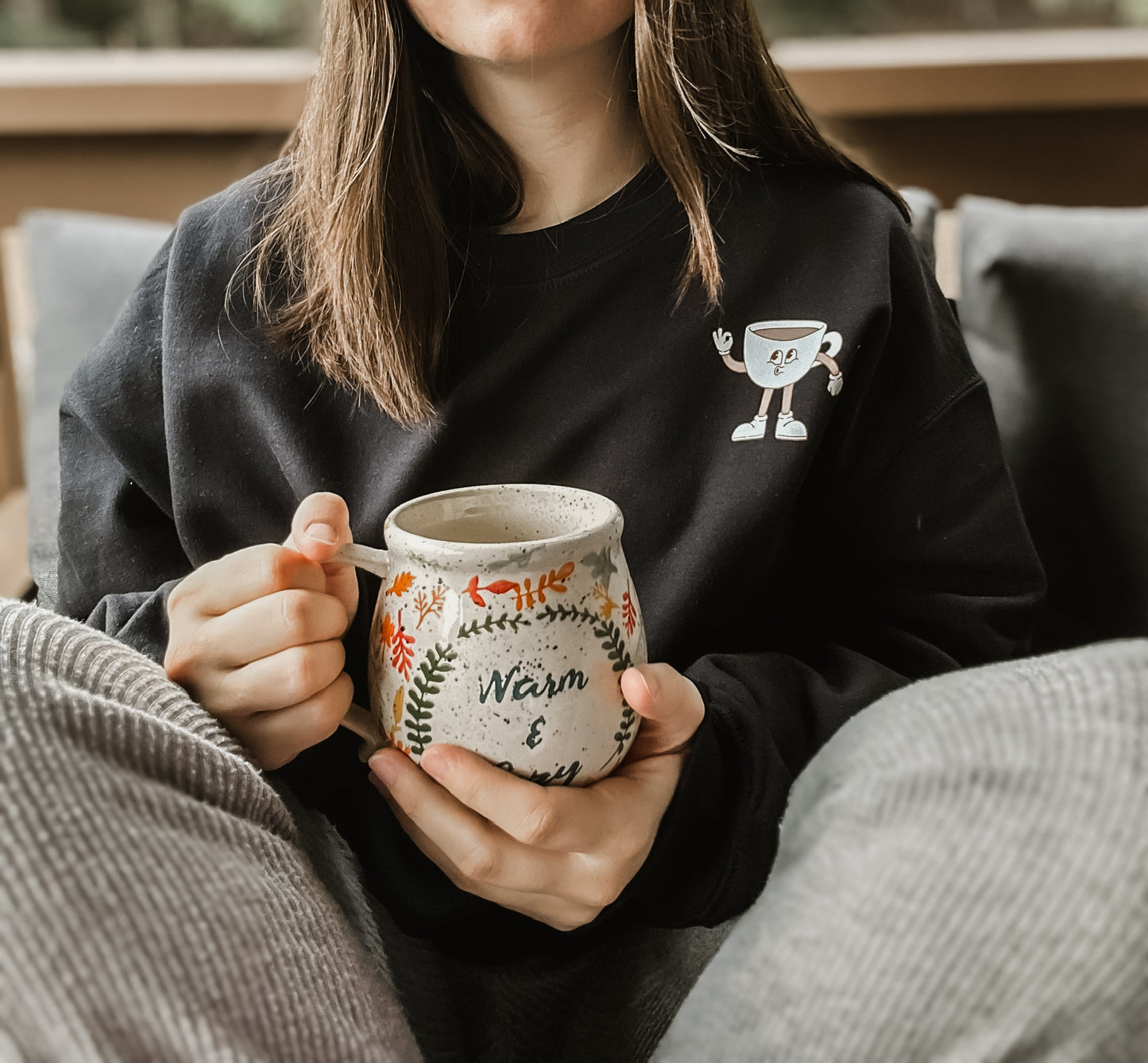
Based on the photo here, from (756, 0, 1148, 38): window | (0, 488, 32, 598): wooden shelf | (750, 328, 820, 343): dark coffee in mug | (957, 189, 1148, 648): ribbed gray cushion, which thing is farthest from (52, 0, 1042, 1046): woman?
(756, 0, 1148, 38): window

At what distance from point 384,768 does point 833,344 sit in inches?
16.0

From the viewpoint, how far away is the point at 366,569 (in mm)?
543

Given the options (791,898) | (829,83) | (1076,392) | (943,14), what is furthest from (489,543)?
(943,14)

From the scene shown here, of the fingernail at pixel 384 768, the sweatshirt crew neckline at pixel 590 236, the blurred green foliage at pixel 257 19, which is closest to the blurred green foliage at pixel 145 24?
the blurred green foliage at pixel 257 19

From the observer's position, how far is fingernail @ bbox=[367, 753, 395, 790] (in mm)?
526

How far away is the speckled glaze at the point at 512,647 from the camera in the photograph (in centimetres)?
47

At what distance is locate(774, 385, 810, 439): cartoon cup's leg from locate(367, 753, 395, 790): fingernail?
1.15 feet

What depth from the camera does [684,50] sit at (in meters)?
0.73

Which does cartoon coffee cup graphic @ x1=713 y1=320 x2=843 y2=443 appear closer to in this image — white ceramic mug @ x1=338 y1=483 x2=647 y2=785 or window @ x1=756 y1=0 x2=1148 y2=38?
white ceramic mug @ x1=338 y1=483 x2=647 y2=785

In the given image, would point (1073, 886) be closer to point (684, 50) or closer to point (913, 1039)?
point (913, 1039)

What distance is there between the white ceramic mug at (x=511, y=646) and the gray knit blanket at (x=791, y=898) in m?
0.10

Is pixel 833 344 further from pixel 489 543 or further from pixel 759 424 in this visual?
pixel 489 543

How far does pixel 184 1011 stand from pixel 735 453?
0.47 metres

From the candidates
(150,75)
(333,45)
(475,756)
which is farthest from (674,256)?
(150,75)
